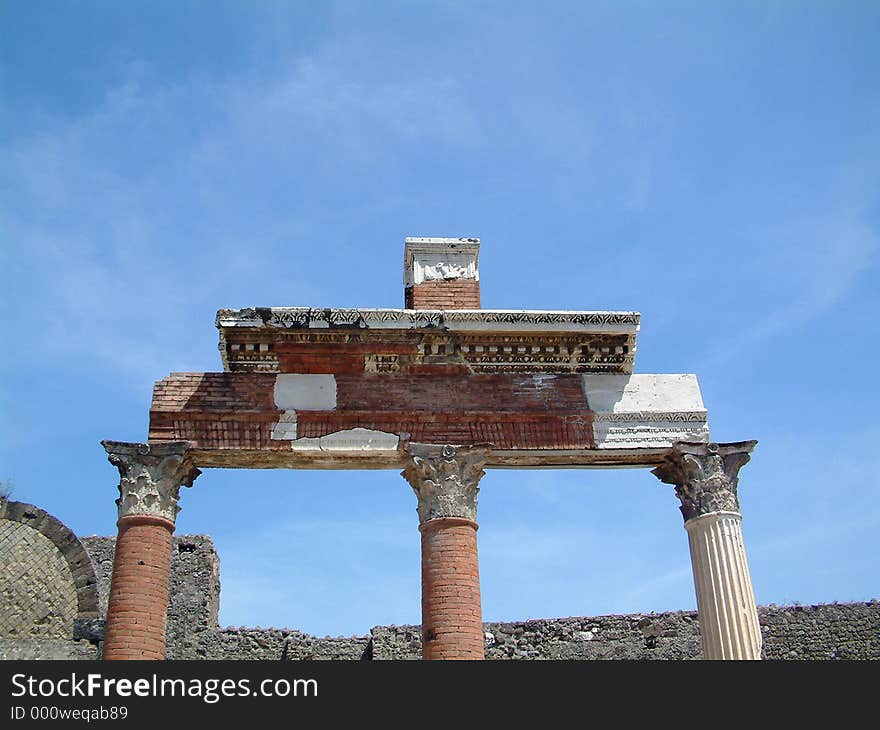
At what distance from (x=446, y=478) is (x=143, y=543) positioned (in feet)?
11.4

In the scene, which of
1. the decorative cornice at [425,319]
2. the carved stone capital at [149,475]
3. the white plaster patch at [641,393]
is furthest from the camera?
the white plaster patch at [641,393]

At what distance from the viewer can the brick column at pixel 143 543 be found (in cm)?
1086

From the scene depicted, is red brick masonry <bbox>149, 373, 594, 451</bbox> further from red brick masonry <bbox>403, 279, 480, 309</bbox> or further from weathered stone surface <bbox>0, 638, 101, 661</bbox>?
weathered stone surface <bbox>0, 638, 101, 661</bbox>

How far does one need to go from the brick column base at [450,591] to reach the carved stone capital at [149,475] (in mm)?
2890

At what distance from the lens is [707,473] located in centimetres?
1224

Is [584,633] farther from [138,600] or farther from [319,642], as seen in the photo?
[138,600]

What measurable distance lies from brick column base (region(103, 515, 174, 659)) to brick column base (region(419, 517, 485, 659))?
2860 mm

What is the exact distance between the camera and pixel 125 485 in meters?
11.6

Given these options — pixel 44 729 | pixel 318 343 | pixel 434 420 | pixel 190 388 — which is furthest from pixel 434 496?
pixel 44 729

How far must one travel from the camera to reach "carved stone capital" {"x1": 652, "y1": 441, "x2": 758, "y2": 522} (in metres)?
12.1

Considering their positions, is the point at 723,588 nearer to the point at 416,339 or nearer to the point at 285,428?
the point at 416,339

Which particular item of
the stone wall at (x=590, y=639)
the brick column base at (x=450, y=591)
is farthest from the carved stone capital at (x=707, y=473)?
the stone wall at (x=590, y=639)

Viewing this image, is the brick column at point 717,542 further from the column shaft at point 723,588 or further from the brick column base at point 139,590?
the brick column base at point 139,590

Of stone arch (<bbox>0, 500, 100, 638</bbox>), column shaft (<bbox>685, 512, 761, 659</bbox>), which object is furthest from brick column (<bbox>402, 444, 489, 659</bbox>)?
stone arch (<bbox>0, 500, 100, 638</bbox>)
